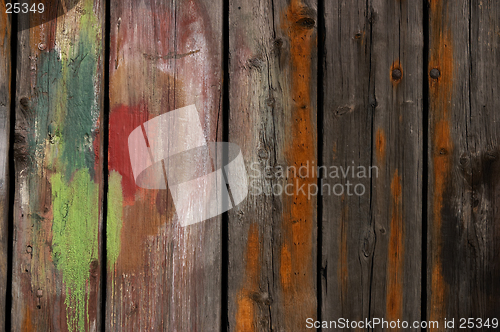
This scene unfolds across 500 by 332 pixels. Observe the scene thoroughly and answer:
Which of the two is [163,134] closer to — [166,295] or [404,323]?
[166,295]

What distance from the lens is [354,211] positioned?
3.49 feet

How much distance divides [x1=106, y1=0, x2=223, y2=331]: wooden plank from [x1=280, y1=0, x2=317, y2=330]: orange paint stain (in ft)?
0.73

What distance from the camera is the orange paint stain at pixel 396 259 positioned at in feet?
3.50

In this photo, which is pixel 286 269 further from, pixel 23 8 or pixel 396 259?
pixel 23 8

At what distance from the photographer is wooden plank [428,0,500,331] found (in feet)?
3.51

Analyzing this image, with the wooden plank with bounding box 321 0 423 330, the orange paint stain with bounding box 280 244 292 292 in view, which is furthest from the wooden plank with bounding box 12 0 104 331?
the wooden plank with bounding box 321 0 423 330

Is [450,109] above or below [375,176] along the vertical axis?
above

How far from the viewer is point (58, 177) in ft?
3.44

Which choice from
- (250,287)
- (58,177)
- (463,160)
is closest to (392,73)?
(463,160)

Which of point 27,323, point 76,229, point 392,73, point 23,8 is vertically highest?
point 23,8

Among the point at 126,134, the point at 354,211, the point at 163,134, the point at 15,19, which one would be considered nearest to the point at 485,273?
the point at 354,211

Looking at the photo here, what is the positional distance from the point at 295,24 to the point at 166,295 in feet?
3.06

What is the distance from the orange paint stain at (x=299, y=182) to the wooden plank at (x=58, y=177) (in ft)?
1.92

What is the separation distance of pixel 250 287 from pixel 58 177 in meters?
0.69
